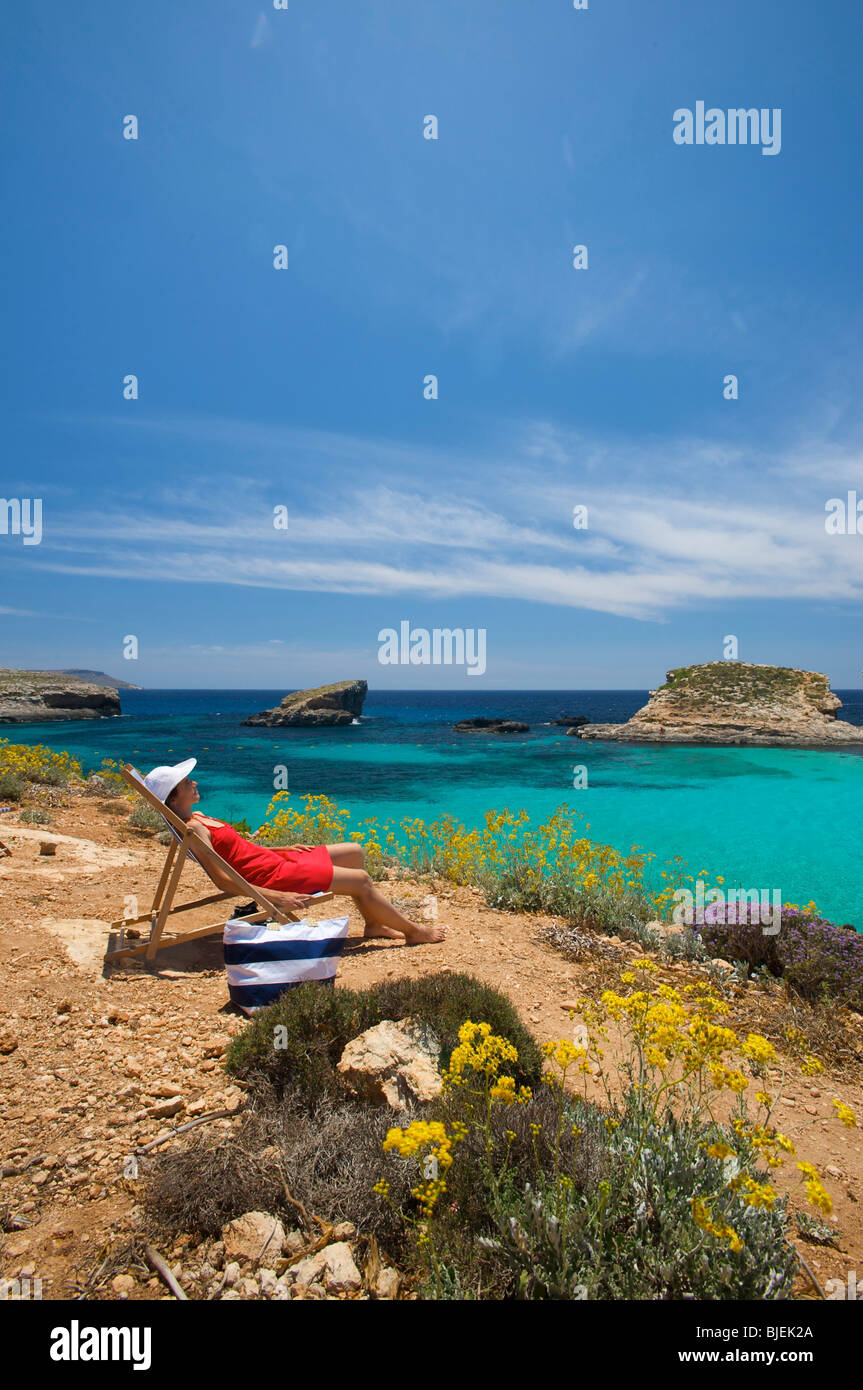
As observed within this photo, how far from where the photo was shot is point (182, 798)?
4.83 metres

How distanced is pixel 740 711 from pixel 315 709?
125 ft

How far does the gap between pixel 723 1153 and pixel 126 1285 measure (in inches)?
80.3

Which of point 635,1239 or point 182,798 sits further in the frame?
point 182,798

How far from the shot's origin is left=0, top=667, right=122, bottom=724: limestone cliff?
64.6 metres

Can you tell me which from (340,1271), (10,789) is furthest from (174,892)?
(10,789)

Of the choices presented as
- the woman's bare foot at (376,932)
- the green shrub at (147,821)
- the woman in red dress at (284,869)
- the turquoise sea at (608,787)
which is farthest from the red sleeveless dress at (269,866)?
the turquoise sea at (608,787)

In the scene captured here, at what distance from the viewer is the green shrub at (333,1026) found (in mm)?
3029

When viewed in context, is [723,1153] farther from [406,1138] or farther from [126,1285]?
[126,1285]

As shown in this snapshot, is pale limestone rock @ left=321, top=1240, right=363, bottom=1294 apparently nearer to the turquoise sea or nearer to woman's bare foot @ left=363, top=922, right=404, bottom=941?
woman's bare foot @ left=363, top=922, right=404, bottom=941

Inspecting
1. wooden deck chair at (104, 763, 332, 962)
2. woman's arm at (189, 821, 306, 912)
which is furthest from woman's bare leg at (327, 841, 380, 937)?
woman's arm at (189, 821, 306, 912)

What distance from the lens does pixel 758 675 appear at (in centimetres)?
4894

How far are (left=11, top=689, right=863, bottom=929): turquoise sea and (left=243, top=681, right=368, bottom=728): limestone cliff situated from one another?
11.1m

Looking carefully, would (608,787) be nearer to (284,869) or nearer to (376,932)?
(376,932)
